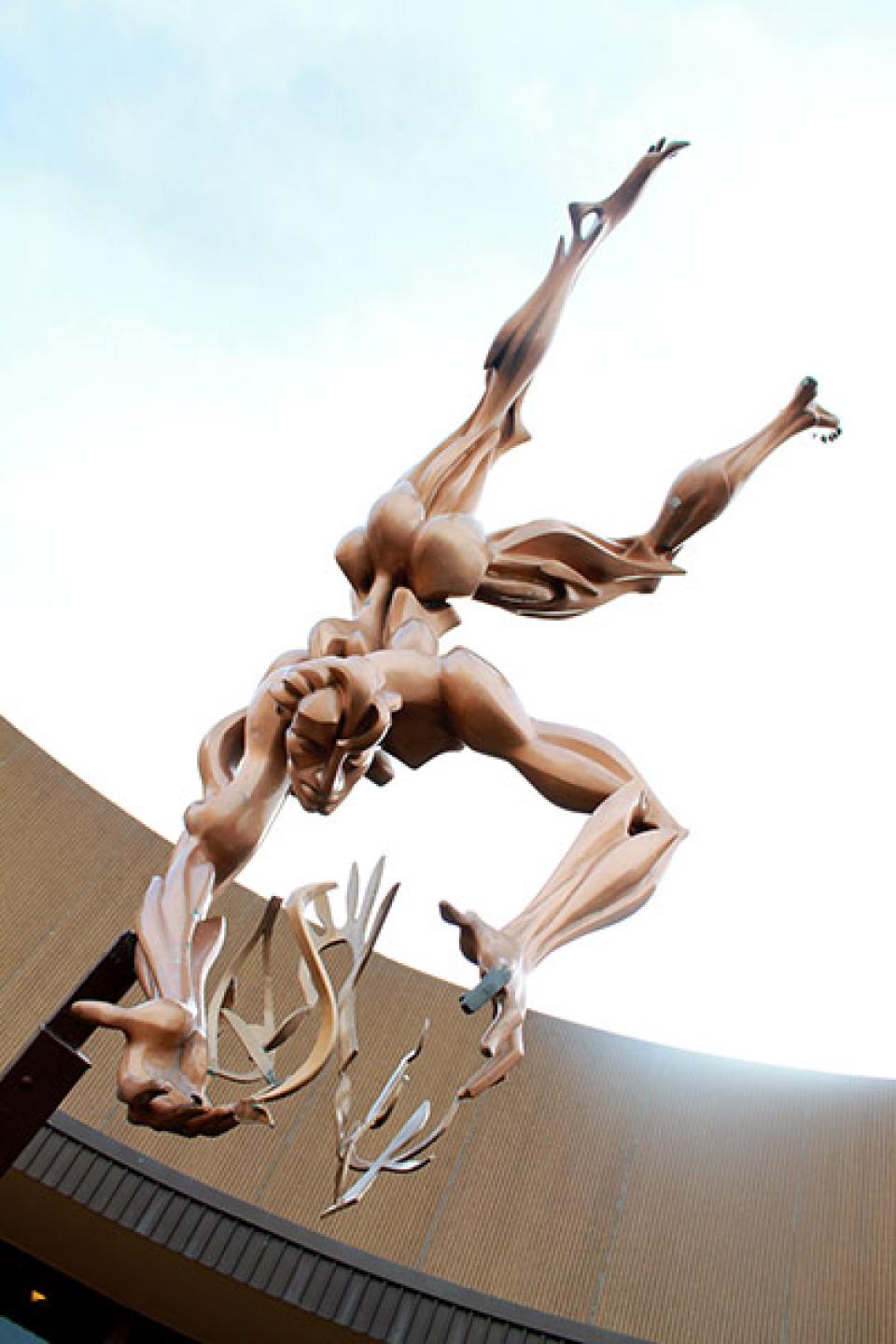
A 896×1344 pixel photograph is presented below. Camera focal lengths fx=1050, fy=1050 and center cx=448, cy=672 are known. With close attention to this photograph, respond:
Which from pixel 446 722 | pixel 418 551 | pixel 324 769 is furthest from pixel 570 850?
pixel 418 551

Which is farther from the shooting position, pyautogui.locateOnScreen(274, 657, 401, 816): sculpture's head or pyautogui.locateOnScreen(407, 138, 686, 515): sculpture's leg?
pyautogui.locateOnScreen(407, 138, 686, 515): sculpture's leg

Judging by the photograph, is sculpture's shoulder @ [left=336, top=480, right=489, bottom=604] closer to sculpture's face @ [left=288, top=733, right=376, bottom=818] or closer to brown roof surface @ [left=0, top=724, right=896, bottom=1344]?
sculpture's face @ [left=288, top=733, right=376, bottom=818]

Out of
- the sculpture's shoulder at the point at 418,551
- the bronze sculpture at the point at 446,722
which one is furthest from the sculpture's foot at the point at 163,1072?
the sculpture's shoulder at the point at 418,551

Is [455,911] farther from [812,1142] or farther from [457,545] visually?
[812,1142]

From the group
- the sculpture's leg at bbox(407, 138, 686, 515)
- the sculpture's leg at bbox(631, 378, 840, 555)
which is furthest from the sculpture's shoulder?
the sculpture's leg at bbox(631, 378, 840, 555)

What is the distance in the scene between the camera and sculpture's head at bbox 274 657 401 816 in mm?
2514

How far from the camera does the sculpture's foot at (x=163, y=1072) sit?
198cm

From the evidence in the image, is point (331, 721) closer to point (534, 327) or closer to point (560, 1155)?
point (534, 327)

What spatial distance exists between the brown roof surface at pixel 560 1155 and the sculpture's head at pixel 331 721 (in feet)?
22.4

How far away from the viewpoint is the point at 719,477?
3561 mm

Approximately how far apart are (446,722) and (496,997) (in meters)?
0.97

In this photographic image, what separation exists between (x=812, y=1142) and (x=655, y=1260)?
168cm

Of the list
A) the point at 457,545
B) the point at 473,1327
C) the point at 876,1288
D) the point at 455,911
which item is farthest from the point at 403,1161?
the point at 876,1288

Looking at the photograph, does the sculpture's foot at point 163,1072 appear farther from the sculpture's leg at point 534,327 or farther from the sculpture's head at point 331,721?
the sculpture's leg at point 534,327
